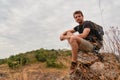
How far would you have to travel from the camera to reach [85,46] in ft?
18.6

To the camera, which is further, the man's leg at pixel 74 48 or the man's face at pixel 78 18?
the man's face at pixel 78 18

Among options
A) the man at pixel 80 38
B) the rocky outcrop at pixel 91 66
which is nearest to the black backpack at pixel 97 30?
the man at pixel 80 38

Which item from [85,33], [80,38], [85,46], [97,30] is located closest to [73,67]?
[85,46]

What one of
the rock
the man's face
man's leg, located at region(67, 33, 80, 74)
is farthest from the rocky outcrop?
the man's face

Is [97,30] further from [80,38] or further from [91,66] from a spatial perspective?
[91,66]

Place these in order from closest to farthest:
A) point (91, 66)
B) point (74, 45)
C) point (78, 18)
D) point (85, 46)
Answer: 1. point (91, 66)
2. point (74, 45)
3. point (85, 46)
4. point (78, 18)

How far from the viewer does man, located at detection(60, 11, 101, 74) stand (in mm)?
5562

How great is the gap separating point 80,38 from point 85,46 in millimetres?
190

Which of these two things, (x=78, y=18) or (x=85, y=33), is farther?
(x=78, y=18)

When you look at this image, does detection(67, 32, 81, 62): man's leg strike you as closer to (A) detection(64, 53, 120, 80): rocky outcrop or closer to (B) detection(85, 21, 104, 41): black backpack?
(A) detection(64, 53, 120, 80): rocky outcrop

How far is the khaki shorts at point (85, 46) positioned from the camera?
5660 mm

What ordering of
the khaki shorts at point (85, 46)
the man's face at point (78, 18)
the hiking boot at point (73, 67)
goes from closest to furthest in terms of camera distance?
the hiking boot at point (73, 67)
the khaki shorts at point (85, 46)
the man's face at point (78, 18)

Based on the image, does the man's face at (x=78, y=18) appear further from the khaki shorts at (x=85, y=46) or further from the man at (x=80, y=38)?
the khaki shorts at (x=85, y=46)

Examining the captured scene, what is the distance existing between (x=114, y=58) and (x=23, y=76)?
2.34 metres
